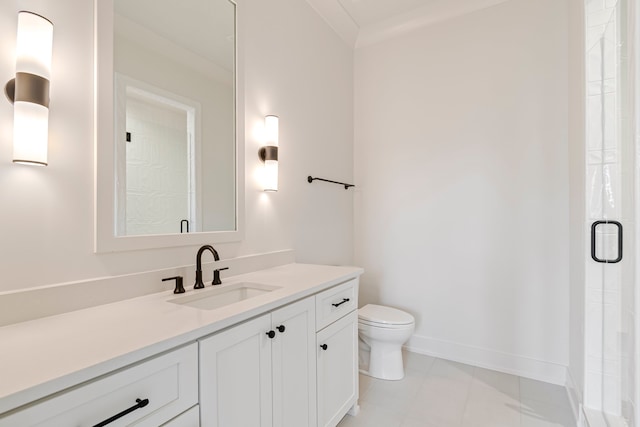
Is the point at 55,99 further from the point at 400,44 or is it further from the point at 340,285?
the point at 400,44

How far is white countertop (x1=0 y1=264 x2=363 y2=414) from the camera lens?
603mm

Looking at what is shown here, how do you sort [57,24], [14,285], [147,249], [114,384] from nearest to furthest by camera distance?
1. [114,384]
2. [14,285]
3. [57,24]
4. [147,249]

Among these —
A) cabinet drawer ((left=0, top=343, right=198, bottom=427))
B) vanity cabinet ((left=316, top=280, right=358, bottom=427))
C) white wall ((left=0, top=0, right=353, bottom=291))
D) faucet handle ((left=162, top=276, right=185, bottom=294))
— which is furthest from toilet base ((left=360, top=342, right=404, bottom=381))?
cabinet drawer ((left=0, top=343, right=198, bottom=427))

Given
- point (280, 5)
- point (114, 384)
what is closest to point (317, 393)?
point (114, 384)

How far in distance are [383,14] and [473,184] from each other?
1587 mm

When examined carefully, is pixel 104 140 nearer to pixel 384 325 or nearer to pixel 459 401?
pixel 384 325

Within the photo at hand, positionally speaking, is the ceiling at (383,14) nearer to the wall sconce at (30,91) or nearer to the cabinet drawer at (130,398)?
the wall sconce at (30,91)

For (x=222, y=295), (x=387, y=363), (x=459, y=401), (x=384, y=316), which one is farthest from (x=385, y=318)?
(x=222, y=295)

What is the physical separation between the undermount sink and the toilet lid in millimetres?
1006

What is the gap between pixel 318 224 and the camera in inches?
93.6

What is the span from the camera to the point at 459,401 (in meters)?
1.91

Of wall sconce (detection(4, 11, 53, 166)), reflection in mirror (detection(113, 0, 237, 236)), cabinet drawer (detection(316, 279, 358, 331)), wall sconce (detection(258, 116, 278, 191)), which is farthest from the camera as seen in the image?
wall sconce (detection(258, 116, 278, 191))

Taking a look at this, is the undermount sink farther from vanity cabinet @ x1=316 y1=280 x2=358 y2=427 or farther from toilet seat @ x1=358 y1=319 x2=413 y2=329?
toilet seat @ x1=358 y1=319 x2=413 y2=329
